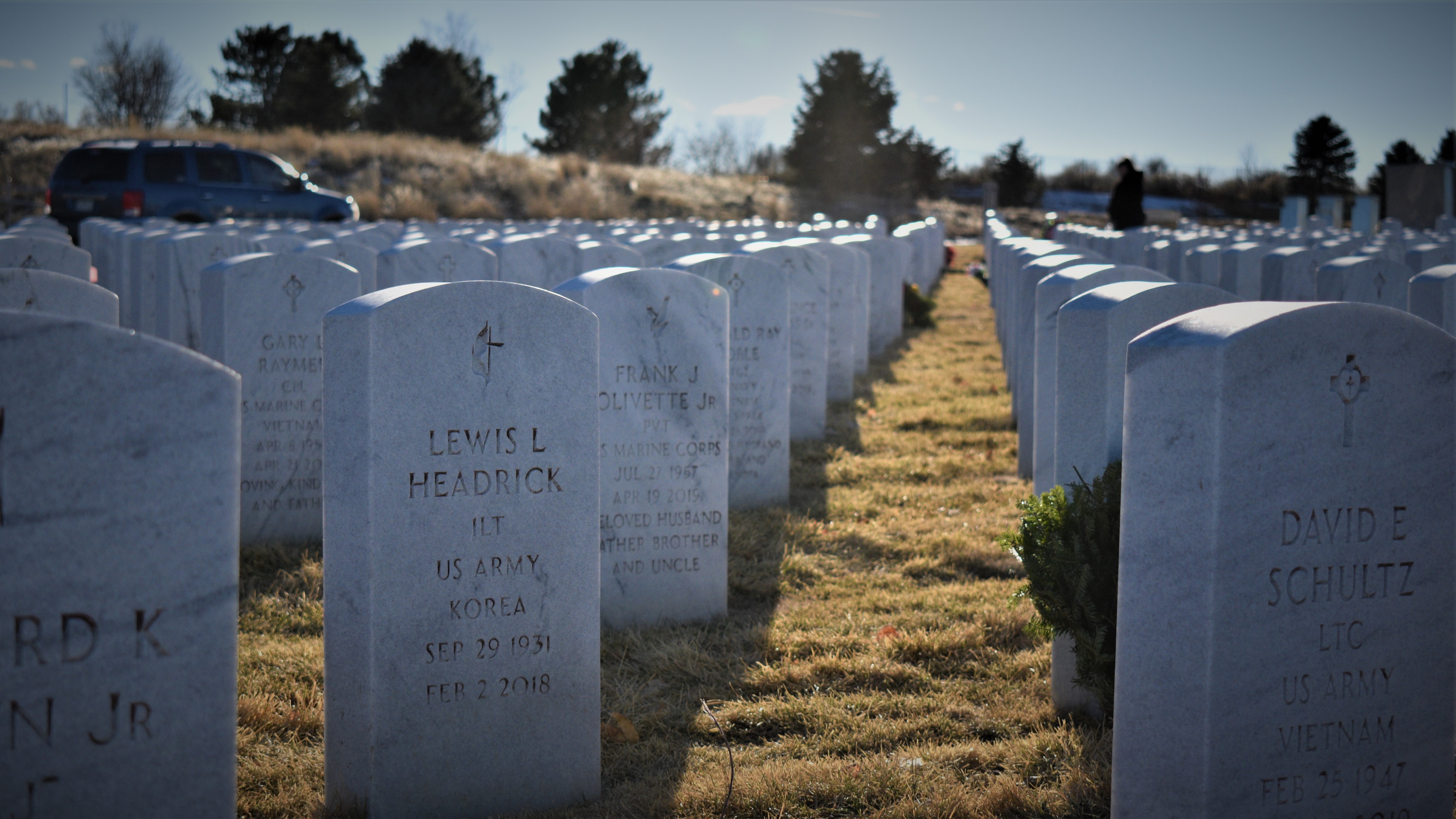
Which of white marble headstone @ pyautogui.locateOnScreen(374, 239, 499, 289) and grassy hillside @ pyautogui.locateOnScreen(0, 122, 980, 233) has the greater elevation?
grassy hillside @ pyautogui.locateOnScreen(0, 122, 980, 233)

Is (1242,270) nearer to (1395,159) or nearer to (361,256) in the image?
(361,256)

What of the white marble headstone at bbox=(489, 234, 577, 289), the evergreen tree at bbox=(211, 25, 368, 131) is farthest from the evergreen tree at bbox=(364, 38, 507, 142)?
the white marble headstone at bbox=(489, 234, 577, 289)

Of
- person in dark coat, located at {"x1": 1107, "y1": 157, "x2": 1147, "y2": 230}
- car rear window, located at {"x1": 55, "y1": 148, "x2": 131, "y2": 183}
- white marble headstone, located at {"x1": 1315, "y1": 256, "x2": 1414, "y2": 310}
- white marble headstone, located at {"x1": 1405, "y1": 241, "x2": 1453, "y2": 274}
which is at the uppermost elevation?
car rear window, located at {"x1": 55, "y1": 148, "x2": 131, "y2": 183}

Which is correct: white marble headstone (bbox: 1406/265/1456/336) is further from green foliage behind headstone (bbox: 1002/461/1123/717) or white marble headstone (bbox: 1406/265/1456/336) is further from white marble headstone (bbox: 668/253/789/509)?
white marble headstone (bbox: 668/253/789/509)

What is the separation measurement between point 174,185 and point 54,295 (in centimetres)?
1614

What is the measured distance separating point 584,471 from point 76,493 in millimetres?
1391

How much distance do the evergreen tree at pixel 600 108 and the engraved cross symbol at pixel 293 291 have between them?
4345 centimetres

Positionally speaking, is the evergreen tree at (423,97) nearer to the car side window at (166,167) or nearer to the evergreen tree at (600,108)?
the evergreen tree at (600,108)

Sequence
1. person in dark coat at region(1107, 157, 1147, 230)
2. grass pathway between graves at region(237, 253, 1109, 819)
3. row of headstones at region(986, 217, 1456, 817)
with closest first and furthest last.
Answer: row of headstones at region(986, 217, 1456, 817)
grass pathway between graves at region(237, 253, 1109, 819)
person in dark coat at region(1107, 157, 1147, 230)

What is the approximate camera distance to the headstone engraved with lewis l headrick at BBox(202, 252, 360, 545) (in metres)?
5.27

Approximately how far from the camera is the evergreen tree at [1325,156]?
5038 cm

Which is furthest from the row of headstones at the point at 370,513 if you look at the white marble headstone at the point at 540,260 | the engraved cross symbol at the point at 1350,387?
the white marble headstone at the point at 540,260

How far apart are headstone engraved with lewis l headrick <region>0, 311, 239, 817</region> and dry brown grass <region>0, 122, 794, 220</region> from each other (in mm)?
27076

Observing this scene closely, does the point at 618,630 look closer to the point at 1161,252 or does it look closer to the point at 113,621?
the point at 113,621
